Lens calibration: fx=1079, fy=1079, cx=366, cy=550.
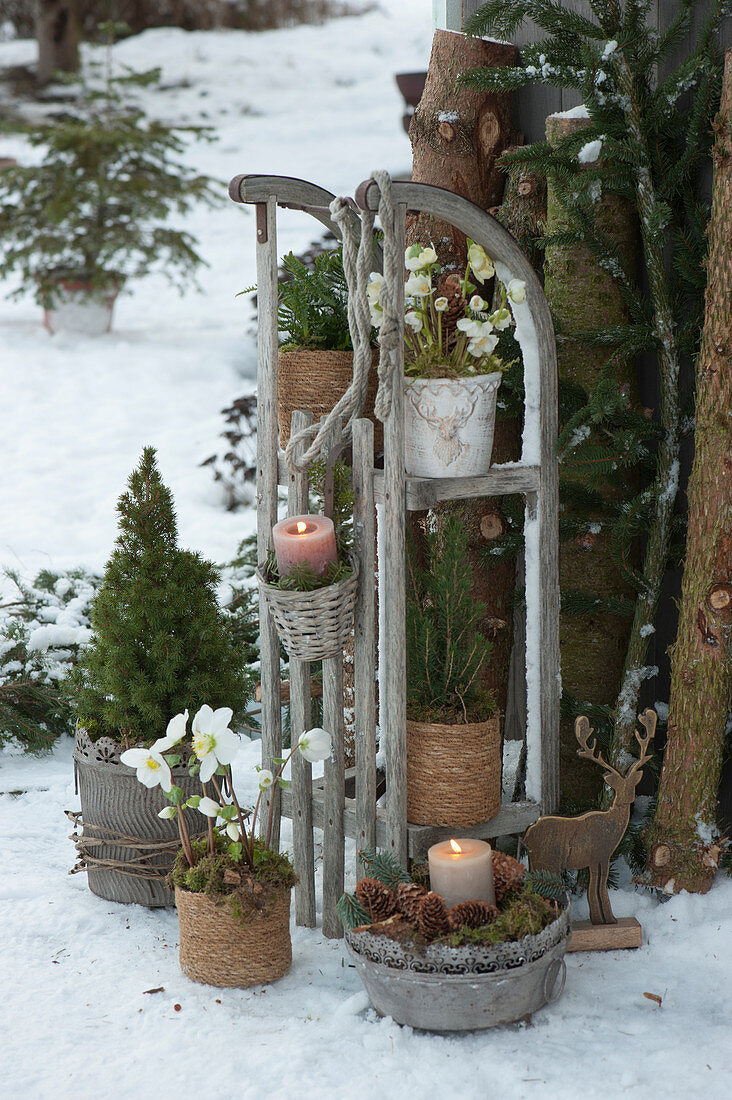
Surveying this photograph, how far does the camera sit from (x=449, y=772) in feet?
7.04

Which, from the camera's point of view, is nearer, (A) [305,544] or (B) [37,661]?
(A) [305,544]

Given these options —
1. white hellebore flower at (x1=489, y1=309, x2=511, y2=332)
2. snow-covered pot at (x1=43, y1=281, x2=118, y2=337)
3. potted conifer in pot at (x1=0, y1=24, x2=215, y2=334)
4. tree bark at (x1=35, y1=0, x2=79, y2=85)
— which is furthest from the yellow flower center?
tree bark at (x1=35, y1=0, x2=79, y2=85)

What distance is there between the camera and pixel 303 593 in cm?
197

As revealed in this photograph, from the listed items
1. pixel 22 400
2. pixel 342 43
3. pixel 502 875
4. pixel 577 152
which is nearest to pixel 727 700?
pixel 502 875

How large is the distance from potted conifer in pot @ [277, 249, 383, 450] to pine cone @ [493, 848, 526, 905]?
2.94 feet

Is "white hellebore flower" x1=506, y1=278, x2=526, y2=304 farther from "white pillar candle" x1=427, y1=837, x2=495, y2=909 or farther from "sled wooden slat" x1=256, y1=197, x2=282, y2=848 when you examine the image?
"white pillar candle" x1=427, y1=837, x2=495, y2=909

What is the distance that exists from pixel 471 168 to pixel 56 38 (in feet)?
43.6

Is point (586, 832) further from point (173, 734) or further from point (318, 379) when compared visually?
point (318, 379)

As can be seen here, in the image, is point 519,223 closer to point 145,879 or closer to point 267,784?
point 267,784

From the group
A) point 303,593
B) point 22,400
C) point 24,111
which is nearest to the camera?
point 303,593

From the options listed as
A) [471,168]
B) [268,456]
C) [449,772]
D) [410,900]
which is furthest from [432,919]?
[471,168]

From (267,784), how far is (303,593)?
41 cm

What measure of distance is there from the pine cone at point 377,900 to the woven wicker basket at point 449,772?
0.77 feet

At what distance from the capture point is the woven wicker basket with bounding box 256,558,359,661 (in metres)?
Answer: 1.99
